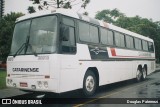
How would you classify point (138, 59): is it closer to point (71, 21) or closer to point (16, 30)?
point (71, 21)

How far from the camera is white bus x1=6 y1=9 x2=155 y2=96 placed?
7.53 m

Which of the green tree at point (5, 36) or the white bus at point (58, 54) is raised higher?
the green tree at point (5, 36)

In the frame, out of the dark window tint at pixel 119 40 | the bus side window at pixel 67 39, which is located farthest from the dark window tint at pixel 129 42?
the bus side window at pixel 67 39

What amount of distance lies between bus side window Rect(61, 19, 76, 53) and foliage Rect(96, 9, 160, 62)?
40114mm

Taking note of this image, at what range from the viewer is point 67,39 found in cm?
790

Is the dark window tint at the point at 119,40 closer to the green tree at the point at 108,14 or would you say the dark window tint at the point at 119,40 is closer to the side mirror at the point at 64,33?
the side mirror at the point at 64,33

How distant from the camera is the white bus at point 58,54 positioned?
Answer: 7.53 m

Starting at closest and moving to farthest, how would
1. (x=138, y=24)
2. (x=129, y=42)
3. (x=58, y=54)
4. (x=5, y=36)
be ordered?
(x=58, y=54), (x=129, y=42), (x=5, y=36), (x=138, y=24)

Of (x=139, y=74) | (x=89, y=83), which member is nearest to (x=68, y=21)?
(x=89, y=83)

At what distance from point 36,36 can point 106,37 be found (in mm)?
4325

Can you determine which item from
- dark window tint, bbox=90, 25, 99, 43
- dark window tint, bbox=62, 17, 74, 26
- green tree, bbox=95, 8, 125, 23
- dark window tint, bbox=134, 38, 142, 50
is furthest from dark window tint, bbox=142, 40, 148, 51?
Result: green tree, bbox=95, 8, 125, 23

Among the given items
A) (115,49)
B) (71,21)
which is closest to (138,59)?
(115,49)

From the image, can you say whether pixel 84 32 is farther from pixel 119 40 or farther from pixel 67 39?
pixel 119 40

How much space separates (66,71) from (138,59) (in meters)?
8.81
